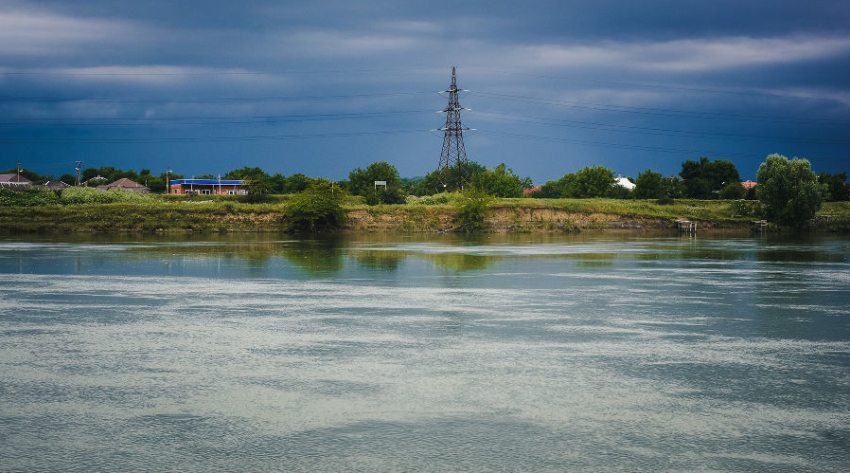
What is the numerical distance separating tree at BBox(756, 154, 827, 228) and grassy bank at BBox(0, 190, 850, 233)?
12.9ft

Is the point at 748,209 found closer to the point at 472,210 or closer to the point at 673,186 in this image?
the point at 472,210

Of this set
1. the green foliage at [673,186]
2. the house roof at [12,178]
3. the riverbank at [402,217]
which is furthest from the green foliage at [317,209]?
the house roof at [12,178]

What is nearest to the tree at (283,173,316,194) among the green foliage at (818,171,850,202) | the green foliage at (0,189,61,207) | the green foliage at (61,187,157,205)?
the green foliage at (61,187,157,205)

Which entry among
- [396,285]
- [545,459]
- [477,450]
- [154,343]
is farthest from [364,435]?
[396,285]

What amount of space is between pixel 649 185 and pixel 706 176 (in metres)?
32.9

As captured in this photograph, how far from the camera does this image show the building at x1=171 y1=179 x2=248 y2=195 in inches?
5763

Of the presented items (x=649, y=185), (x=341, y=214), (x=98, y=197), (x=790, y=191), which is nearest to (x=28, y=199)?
(x=98, y=197)

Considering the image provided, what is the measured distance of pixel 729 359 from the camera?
1182 centimetres

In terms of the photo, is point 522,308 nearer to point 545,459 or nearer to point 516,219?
point 545,459

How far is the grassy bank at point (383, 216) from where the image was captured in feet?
251

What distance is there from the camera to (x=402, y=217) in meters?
85.0

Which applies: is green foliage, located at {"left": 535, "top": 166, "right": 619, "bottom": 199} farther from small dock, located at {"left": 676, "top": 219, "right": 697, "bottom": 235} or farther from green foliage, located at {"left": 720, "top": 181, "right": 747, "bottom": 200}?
small dock, located at {"left": 676, "top": 219, "right": 697, "bottom": 235}

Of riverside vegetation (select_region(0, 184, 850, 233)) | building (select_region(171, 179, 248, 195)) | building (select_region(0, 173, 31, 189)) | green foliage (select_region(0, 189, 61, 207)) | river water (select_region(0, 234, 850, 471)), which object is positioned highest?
building (select_region(0, 173, 31, 189))

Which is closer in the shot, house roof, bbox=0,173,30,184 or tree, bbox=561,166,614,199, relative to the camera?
tree, bbox=561,166,614,199
